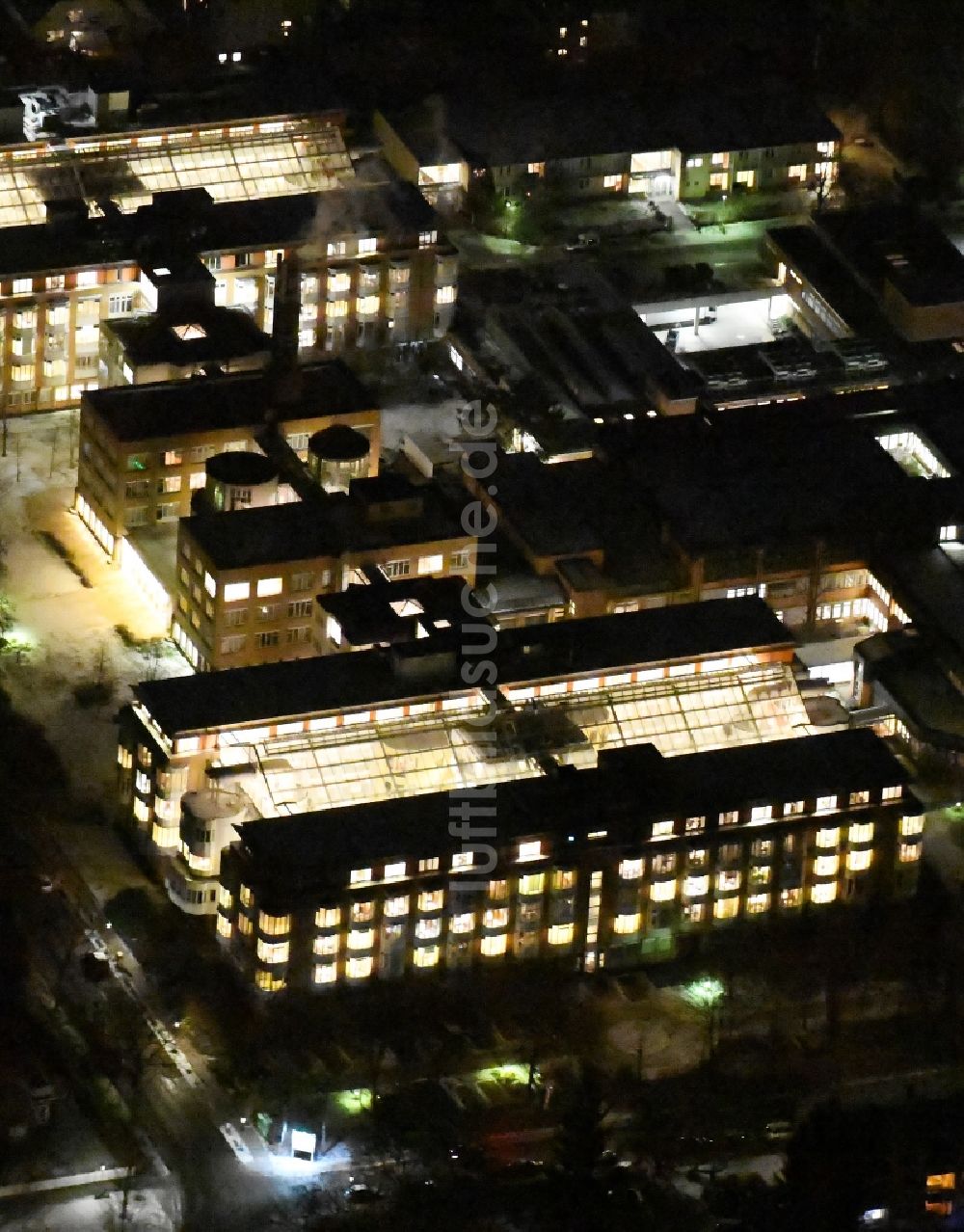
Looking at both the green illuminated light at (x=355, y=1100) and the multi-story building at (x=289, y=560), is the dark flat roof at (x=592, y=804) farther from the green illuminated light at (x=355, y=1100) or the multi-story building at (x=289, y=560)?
the multi-story building at (x=289, y=560)

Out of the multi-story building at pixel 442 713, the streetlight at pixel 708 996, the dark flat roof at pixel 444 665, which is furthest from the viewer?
the dark flat roof at pixel 444 665

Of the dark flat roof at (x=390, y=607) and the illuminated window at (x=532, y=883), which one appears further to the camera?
the dark flat roof at (x=390, y=607)

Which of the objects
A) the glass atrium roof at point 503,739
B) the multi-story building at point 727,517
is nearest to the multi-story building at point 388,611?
the glass atrium roof at point 503,739

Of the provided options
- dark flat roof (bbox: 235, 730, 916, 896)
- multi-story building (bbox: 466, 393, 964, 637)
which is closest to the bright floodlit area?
dark flat roof (bbox: 235, 730, 916, 896)

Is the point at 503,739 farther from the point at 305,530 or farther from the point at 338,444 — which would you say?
the point at 338,444

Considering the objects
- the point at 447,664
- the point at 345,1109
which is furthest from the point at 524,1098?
the point at 447,664

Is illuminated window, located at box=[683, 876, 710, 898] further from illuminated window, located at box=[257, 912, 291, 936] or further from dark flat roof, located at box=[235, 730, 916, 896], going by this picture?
illuminated window, located at box=[257, 912, 291, 936]
